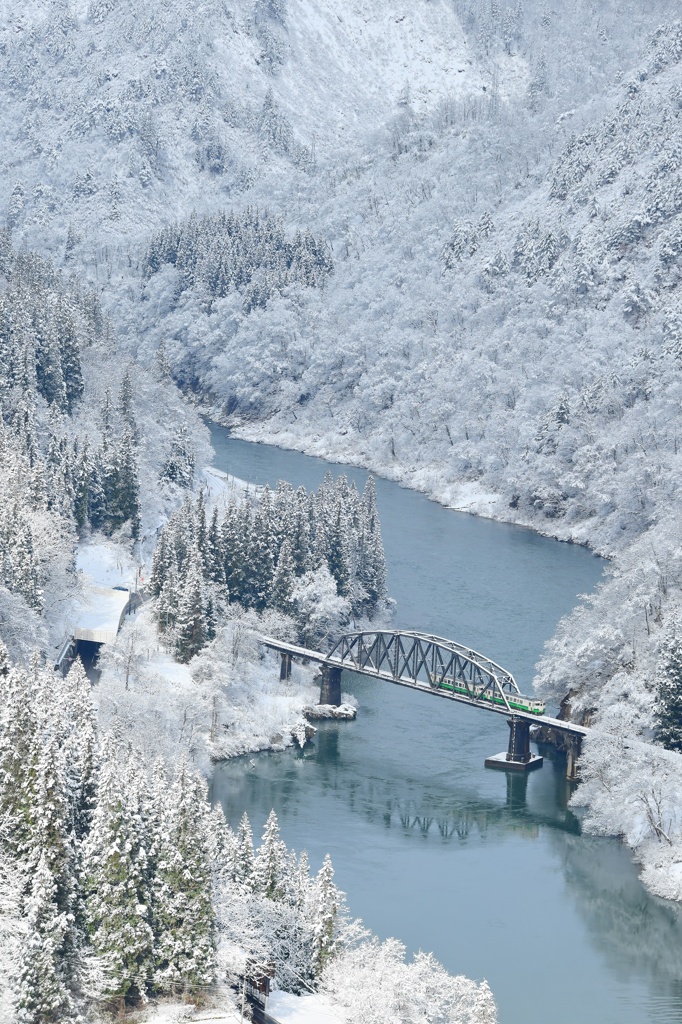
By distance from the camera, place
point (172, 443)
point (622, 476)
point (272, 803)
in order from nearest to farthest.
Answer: point (272, 803)
point (172, 443)
point (622, 476)

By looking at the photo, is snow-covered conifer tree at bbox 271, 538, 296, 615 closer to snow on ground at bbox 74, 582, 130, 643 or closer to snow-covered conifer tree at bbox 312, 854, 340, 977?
snow on ground at bbox 74, 582, 130, 643

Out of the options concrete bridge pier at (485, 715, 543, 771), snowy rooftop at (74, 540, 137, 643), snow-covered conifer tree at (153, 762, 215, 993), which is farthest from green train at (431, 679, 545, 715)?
snow-covered conifer tree at (153, 762, 215, 993)

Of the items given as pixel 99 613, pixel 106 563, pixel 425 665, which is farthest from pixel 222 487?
pixel 425 665

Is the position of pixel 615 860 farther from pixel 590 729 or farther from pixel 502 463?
pixel 502 463

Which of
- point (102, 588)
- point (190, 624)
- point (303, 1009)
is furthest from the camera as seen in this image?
point (102, 588)

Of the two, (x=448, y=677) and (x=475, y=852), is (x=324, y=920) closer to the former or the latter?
(x=475, y=852)

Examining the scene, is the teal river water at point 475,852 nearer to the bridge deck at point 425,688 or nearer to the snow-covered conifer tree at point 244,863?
the bridge deck at point 425,688

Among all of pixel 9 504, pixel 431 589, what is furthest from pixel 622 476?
pixel 9 504
